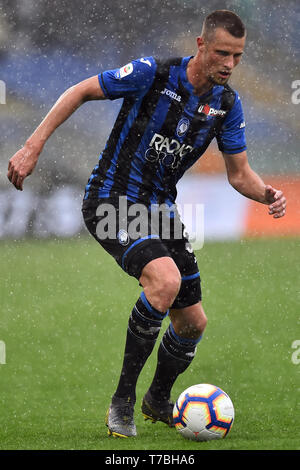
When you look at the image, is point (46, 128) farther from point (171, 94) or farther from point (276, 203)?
point (276, 203)

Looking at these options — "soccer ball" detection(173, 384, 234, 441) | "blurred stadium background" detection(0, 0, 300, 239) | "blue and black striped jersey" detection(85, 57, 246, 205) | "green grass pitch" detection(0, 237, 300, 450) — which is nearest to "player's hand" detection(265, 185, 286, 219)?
"blue and black striped jersey" detection(85, 57, 246, 205)

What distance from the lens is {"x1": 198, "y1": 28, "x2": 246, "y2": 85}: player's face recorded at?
4.20 metres

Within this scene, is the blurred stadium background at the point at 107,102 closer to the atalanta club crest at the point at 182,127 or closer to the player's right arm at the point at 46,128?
the atalanta club crest at the point at 182,127

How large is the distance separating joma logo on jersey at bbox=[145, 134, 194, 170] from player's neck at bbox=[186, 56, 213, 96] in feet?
0.99

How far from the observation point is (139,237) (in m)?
4.20

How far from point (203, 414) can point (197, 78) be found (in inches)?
70.5

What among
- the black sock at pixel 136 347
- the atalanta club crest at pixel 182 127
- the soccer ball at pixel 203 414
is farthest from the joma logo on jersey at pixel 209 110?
the soccer ball at pixel 203 414

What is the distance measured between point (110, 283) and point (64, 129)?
3530 millimetres

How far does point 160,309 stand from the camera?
4.04 meters

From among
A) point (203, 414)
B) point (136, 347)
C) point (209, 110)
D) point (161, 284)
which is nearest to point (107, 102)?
point (209, 110)

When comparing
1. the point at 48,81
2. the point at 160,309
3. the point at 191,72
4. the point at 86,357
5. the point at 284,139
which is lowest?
the point at 86,357

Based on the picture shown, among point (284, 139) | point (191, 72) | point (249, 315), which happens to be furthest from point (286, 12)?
point (191, 72)

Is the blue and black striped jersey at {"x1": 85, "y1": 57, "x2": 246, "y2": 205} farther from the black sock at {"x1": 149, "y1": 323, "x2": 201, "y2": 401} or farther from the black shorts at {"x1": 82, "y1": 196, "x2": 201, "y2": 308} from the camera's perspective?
the black sock at {"x1": 149, "y1": 323, "x2": 201, "y2": 401}

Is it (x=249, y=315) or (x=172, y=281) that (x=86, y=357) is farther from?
(x=172, y=281)
